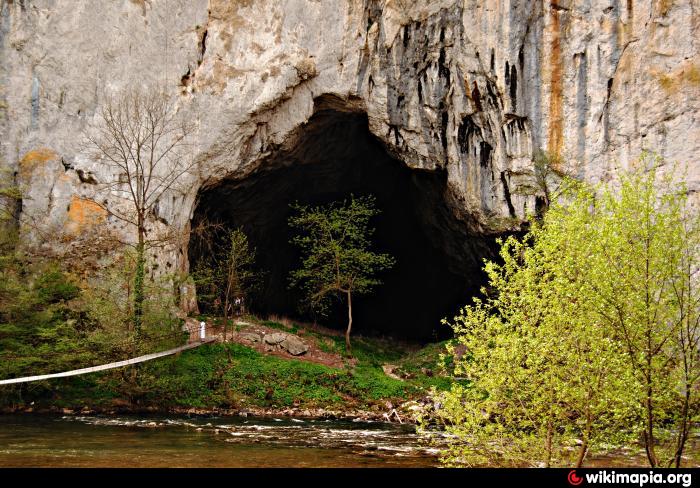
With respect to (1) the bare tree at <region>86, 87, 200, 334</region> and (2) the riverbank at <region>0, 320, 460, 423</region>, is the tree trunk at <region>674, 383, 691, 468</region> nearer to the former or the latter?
(2) the riverbank at <region>0, 320, 460, 423</region>

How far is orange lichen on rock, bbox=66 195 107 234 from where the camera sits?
26234 mm

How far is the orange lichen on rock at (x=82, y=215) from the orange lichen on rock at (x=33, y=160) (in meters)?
2.43

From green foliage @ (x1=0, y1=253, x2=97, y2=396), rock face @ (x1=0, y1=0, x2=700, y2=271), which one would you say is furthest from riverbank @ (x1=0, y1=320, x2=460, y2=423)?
rock face @ (x1=0, y1=0, x2=700, y2=271)

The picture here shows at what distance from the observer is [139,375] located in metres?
20.4

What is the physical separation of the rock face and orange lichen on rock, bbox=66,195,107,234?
0.06m

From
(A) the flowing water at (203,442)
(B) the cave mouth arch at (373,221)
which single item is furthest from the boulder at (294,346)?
(B) the cave mouth arch at (373,221)

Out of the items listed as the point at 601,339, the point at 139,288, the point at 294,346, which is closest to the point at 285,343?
the point at 294,346

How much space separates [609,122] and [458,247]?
1089 centimetres

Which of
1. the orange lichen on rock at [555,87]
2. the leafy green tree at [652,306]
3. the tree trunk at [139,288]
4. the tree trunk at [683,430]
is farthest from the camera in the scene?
the orange lichen on rock at [555,87]

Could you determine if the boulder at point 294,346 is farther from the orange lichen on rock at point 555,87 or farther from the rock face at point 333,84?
the orange lichen on rock at point 555,87

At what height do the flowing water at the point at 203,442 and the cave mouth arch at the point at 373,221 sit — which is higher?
the cave mouth arch at the point at 373,221

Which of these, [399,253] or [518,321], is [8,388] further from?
[399,253]

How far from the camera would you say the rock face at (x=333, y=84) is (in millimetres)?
22812

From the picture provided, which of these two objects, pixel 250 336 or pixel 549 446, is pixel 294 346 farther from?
pixel 549 446
